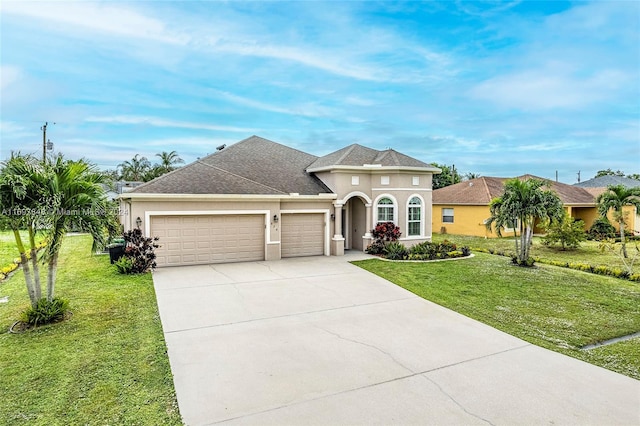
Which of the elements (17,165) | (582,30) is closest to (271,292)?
(17,165)

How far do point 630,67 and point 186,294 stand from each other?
17884 millimetres

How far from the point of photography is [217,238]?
14.5 meters

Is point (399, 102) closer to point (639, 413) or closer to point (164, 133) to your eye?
point (164, 133)

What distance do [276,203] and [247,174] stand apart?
132 inches

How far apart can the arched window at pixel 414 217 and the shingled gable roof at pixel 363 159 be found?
1845 mm

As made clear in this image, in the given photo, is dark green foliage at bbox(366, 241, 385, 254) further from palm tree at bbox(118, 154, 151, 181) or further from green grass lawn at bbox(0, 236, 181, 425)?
palm tree at bbox(118, 154, 151, 181)

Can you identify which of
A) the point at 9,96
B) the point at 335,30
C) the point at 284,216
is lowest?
the point at 284,216

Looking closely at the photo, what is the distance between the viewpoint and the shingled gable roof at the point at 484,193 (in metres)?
26.2

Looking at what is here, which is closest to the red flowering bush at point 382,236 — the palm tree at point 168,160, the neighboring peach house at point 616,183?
the neighboring peach house at point 616,183

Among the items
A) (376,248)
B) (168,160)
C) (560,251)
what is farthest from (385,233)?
(168,160)

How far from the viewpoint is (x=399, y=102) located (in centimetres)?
2398

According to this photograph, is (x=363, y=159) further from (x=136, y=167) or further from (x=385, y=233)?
(x=136, y=167)

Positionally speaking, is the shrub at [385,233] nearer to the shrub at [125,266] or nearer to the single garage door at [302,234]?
the single garage door at [302,234]

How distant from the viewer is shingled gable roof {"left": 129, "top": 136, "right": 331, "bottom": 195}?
46.8ft
